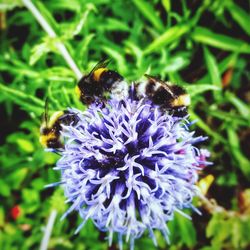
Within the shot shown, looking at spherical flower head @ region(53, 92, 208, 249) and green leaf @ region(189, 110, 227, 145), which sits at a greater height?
spherical flower head @ region(53, 92, 208, 249)

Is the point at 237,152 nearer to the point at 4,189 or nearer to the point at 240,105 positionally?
the point at 240,105

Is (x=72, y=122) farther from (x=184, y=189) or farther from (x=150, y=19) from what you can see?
(x=150, y=19)

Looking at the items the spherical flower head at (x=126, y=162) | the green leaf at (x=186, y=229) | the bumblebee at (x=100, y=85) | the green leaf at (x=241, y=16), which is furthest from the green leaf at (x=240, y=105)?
the bumblebee at (x=100, y=85)

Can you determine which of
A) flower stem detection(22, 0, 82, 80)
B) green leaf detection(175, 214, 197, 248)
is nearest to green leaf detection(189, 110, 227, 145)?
green leaf detection(175, 214, 197, 248)

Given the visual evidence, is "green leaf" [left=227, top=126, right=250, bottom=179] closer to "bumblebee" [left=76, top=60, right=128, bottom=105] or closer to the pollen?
"bumblebee" [left=76, top=60, right=128, bottom=105]

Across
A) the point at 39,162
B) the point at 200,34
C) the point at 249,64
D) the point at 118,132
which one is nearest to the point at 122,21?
the point at 200,34
